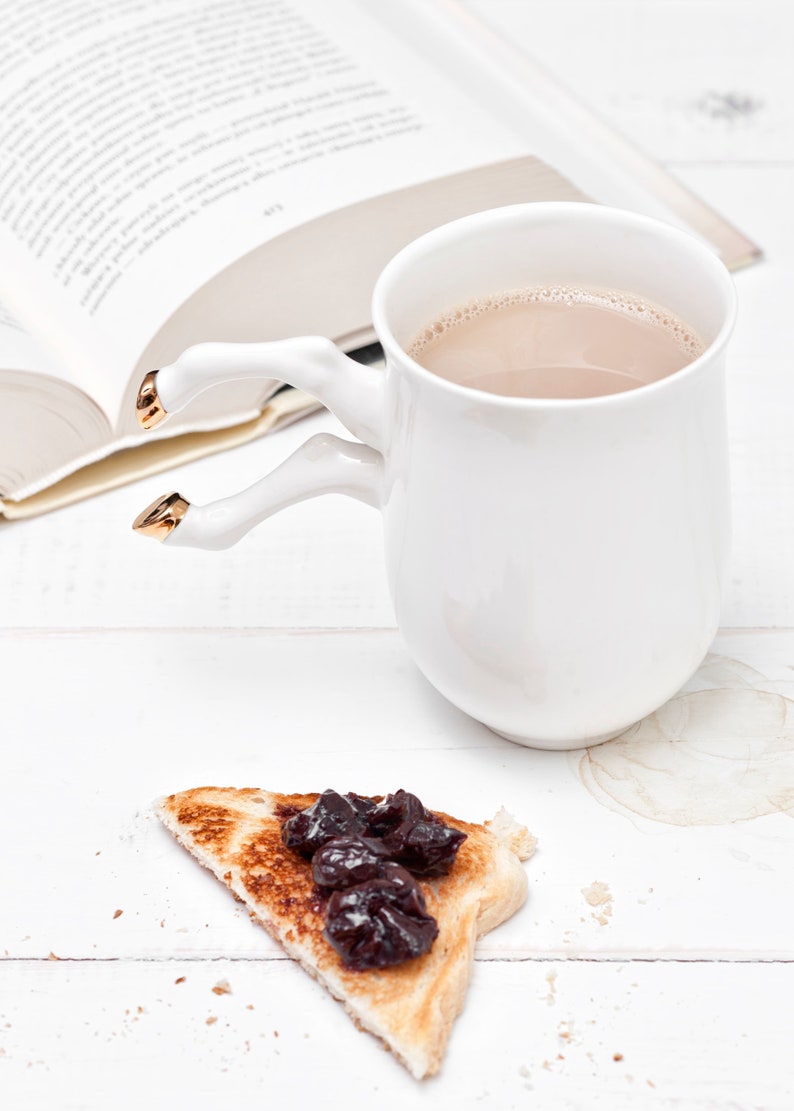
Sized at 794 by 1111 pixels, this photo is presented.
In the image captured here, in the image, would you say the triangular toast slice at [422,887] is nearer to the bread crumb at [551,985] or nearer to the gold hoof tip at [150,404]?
the bread crumb at [551,985]

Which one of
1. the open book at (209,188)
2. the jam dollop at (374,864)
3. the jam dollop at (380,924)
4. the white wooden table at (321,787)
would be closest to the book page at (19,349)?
the open book at (209,188)

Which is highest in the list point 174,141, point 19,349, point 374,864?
point 174,141

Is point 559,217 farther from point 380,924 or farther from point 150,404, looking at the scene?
point 380,924

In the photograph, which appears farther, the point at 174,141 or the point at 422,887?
the point at 174,141

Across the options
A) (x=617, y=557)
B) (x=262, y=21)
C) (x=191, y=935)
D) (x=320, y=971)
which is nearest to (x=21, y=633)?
(x=191, y=935)

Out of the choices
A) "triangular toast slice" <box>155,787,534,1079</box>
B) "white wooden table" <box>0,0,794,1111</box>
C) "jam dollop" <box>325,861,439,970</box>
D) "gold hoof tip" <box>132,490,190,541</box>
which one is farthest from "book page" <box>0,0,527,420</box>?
"jam dollop" <box>325,861,439,970</box>

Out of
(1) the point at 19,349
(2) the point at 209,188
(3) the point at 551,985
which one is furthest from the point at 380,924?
(2) the point at 209,188
